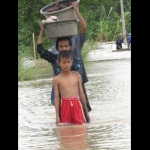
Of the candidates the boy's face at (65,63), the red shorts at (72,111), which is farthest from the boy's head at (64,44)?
the red shorts at (72,111)

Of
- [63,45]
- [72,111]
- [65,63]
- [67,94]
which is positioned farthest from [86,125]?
[63,45]

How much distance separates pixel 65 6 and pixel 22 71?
9.99 m

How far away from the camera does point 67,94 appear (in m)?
10.2

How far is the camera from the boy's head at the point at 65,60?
393 inches

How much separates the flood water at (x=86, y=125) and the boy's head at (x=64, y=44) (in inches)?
44.7

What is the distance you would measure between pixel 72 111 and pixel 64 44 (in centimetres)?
103

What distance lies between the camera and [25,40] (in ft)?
107

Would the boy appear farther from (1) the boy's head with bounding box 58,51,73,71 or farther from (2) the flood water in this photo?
(2) the flood water

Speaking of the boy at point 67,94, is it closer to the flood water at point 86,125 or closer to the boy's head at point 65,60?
the boy's head at point 65,60

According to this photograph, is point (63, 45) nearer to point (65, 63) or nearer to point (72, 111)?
point (65, 63)

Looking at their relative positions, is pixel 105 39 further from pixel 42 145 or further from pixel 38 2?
pixel 42 145
